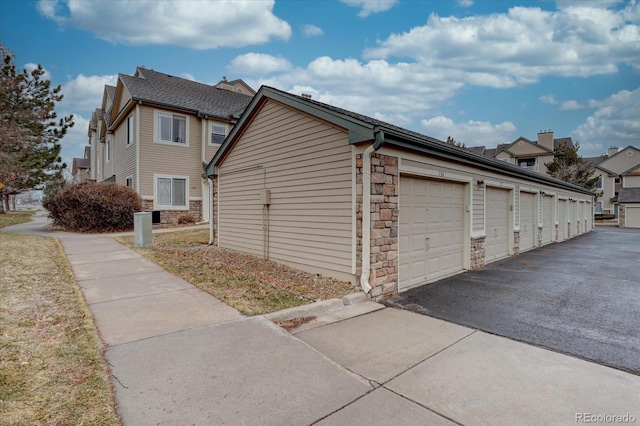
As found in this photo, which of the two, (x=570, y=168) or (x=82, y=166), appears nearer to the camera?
(x=570, y=168)

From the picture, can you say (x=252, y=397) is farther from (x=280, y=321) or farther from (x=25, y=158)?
A: (x=25, y=158)

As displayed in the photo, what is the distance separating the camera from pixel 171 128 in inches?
662

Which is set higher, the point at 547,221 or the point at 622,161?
the point at 622,161

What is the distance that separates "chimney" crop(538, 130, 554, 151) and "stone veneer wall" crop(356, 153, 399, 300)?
1569 inches

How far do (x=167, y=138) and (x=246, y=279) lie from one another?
13.1m

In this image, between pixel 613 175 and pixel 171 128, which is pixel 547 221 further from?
pixel 613 175

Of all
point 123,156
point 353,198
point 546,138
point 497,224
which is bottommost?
point 497,224

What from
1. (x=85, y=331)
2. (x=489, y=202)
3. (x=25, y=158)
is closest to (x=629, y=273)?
(x=489, y=202)

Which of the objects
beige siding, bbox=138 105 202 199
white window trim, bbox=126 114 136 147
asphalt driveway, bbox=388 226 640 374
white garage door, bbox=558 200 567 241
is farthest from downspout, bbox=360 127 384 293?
white garage door, bbox=558 200 567 241

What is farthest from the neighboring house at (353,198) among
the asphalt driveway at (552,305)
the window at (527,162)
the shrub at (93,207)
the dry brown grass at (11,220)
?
the window at (527,162)

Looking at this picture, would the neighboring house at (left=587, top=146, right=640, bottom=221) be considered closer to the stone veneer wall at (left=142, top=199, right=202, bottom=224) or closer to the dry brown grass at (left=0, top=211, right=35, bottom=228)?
the stone veneer wall at (left=142, top=199, right=202, bottom=224)

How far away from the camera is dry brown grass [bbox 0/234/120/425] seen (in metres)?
2.36

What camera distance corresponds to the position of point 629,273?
8.23m
